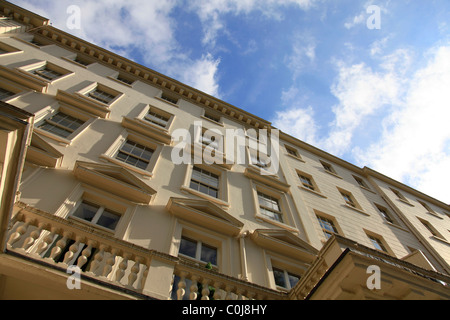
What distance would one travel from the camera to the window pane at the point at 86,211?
9.28 metres

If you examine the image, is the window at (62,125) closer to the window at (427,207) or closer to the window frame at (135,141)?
the window frame at (135,141)

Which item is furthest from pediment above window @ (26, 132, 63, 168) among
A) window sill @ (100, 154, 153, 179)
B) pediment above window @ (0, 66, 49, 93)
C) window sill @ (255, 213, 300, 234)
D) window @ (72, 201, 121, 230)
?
window sill @ (255, 213, 300, 234)

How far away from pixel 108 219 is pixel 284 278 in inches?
257

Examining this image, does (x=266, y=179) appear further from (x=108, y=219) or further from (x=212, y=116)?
(x=108, y=219)

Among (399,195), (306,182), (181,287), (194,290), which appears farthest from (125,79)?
(399,195)

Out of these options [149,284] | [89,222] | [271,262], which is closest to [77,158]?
[89,222]

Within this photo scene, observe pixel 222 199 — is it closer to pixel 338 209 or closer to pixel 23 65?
pixel 338 209

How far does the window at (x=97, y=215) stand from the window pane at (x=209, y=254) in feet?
10.2

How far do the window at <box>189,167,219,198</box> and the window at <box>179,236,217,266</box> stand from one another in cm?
319

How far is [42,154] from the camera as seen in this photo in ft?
32.3

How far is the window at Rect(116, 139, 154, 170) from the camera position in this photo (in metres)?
12.7

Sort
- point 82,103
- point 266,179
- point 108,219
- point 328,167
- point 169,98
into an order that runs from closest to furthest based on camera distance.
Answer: point 108,219
point 82,103
point 266,179
point 169,98
point 328,167

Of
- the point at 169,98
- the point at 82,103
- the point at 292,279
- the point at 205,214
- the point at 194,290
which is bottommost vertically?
the point at 194,290

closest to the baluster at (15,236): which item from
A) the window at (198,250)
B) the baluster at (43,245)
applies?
the baluster at (43,245)
